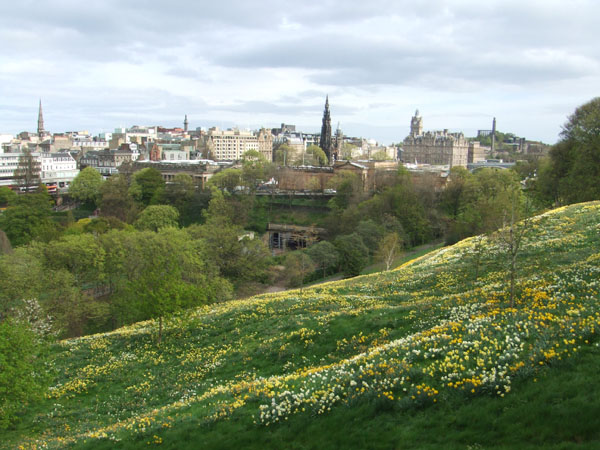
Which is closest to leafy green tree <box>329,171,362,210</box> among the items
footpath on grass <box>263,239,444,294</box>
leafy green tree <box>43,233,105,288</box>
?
footpath on grass <box>263,239,444,294</box>

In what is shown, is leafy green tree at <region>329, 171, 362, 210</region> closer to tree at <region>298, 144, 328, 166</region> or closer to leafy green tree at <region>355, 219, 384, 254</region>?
leafy green tree at <region>355, 219, 384, 254</region>

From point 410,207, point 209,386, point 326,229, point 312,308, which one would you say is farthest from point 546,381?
point 326,229

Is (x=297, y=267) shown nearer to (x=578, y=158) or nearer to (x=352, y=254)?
(x=352, y=254)

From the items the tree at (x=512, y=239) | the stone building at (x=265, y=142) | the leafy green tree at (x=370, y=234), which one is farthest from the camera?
the stone building at (x=265, y=142)

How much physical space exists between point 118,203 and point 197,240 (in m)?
37.4

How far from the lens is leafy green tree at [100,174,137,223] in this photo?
242ft

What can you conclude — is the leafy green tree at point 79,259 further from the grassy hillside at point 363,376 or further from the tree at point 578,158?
the tree at point 578,158

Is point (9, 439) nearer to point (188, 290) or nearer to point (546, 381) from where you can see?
point (188, 290)

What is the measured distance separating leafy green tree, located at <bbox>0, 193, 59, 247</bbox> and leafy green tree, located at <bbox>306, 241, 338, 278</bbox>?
99.0 feet

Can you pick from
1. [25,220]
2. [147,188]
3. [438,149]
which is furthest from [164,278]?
[438,149]

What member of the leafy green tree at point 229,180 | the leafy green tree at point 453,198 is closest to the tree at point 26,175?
the leafy green tree at point 229,180

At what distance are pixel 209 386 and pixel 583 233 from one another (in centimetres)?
1853

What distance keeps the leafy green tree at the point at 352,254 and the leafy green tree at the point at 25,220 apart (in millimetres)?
32739

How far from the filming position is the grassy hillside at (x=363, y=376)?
7.91 m
